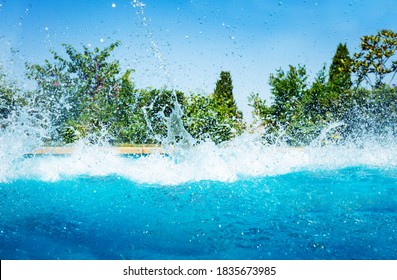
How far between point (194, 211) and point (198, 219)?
27cm

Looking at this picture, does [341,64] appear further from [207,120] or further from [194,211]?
[194,211]

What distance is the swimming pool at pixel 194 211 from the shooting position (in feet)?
9.77

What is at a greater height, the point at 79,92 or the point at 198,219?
the point at 79,92

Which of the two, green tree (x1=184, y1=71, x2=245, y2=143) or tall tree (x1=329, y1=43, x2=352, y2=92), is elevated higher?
tall tree (x1=329, y1=43, x2=352, y2=92)

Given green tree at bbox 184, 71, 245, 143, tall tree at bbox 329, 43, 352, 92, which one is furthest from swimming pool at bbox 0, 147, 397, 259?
tall tree at bbox 329, 43, 352, 92

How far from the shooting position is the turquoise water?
295 centimetres

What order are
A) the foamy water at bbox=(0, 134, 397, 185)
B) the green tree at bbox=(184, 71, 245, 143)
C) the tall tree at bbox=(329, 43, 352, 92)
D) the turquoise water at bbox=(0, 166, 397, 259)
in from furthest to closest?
Result: the tall tree at bbox=(329, 43, 352, 92)
the green tree at bbox=(184, 71, 245, 143)
the foamy water at bbox=(0, 134, 397, 185)
the turquoise water at bbox=(0, 166, 397, 259)

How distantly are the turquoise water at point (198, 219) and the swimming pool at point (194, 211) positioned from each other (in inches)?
A: 0.4

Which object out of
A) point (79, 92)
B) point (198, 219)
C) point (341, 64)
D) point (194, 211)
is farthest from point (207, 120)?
point (341, 64)

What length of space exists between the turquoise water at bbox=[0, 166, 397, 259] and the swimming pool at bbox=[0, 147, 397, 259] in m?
0.01

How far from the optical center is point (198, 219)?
12.2 feet

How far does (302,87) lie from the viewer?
14.9m

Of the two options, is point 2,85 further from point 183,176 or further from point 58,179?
point 183,176

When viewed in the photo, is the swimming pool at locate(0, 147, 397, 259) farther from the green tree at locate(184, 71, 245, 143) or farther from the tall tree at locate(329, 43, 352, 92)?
the tall tree at locate(329, 43, 352, 92)
